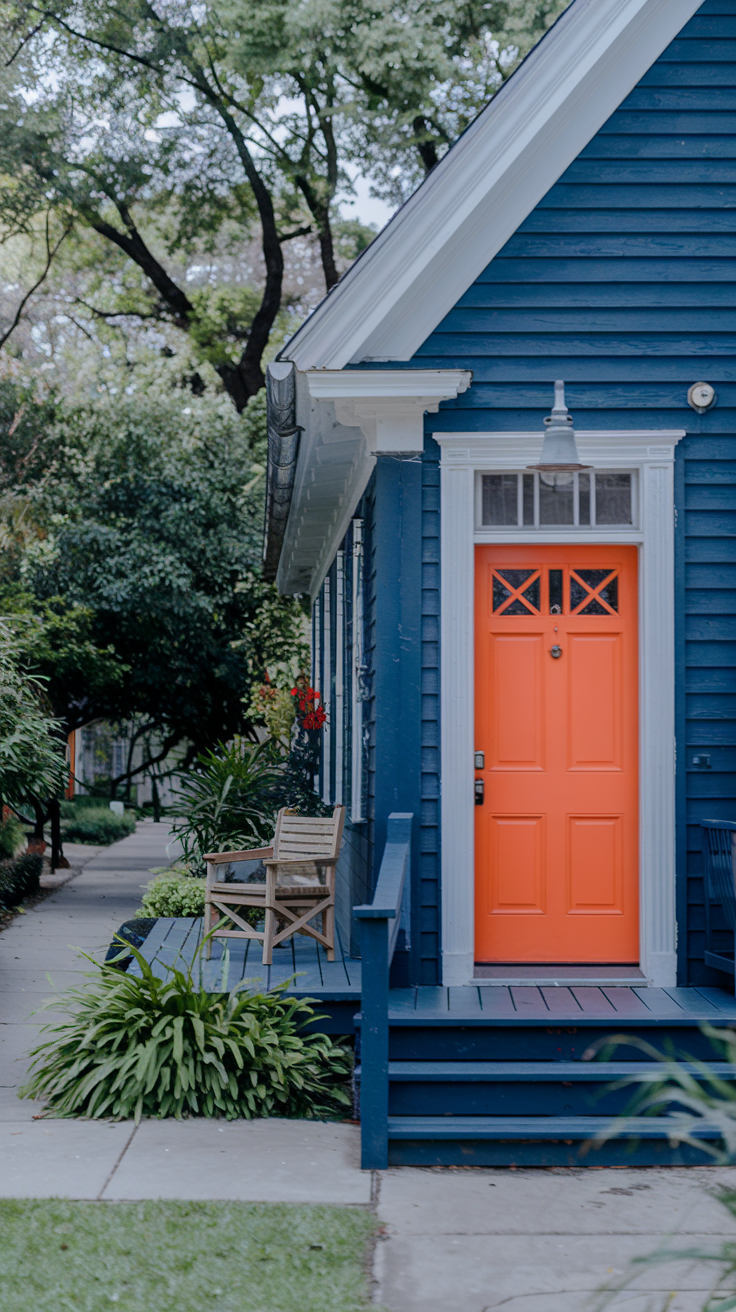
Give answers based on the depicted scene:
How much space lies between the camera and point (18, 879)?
13484 millimetres

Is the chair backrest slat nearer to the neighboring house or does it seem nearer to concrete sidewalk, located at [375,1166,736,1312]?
concrete sidewalk, located at [375,1166,736,1312]

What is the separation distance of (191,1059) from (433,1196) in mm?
1358

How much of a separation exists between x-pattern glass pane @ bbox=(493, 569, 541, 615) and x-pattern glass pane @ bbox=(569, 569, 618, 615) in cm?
18

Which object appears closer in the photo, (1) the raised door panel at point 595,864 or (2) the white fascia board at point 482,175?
(2) the white fascia board at point 482,175

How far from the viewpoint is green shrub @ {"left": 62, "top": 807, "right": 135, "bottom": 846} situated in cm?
2320

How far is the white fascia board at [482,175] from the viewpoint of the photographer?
601 cm

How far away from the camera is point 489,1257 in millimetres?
4109

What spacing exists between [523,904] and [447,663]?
1296 millimetres

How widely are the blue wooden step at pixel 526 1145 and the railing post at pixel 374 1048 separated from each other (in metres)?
0.10

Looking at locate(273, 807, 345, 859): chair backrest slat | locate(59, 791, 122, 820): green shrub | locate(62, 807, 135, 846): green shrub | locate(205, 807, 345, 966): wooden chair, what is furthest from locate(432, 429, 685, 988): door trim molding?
locate(62, 807, 135, 846): green shrub

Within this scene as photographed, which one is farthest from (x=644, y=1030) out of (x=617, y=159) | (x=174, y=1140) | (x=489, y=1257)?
(x=617, y=159)

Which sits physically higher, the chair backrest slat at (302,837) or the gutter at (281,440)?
the gutter at (281,440)

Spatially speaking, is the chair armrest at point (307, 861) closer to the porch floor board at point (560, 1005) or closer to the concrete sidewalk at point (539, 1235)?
the porch floor board at point (560, 1005)

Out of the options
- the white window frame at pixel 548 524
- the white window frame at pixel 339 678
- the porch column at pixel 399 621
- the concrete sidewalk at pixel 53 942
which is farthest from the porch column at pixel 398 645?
the white window frame at pixel 339 678
